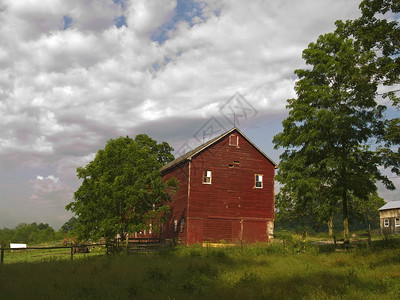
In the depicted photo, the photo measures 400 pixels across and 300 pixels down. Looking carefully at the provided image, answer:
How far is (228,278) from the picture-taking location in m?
15.1

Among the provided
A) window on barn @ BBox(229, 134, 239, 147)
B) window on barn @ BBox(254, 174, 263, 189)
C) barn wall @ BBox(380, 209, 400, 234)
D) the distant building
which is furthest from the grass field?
the distant building

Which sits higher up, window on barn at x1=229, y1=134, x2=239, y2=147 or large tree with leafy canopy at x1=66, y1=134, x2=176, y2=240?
window on barn at x1=229, y1=134, x2=239, y2=147

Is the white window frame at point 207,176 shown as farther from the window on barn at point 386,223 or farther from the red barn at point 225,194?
the window on barn at point 386,223

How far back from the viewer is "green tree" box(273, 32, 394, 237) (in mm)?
26562

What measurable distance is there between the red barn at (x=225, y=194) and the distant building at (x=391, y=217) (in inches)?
1145

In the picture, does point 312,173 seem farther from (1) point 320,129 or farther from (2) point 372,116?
(2) point 372,116

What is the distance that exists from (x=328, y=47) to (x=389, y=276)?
66.3ft

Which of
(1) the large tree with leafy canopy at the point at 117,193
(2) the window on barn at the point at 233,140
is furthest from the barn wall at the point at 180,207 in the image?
(2) the window on barn at the point at 233,140

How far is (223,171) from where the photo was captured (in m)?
35.2

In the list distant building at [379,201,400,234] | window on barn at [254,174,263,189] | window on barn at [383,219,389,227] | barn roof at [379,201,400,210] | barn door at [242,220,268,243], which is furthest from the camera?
window on barn at [383,219,389,227]

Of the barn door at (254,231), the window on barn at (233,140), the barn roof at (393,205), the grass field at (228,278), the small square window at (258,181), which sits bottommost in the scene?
the grass field at (228,278)

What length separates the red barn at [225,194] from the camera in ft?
110

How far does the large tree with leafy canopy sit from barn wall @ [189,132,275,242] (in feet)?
14.1

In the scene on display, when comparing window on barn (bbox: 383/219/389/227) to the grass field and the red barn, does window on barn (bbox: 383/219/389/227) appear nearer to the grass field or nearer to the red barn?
the red barn
